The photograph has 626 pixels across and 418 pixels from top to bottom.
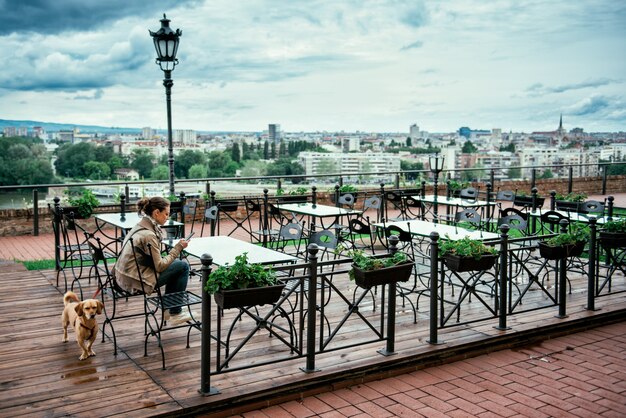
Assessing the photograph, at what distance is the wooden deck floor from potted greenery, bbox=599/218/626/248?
2.01 feet

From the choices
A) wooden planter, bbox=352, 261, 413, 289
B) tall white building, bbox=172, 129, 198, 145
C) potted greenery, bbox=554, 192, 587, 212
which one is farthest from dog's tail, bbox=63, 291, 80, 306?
tall white building, bbox=172, 129, 198, 145

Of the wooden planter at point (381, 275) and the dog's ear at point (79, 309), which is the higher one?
the wooden planter at point (381, 275)

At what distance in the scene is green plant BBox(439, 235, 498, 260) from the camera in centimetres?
512

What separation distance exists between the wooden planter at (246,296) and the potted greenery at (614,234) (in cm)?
370

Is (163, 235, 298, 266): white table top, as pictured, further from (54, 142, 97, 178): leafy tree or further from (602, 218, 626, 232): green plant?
(54, 142, 97, 178): leafy tree

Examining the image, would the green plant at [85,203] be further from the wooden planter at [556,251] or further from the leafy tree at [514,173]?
the leafy tree at [514,173]

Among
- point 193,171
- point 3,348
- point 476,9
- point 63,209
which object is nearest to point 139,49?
point 193,171

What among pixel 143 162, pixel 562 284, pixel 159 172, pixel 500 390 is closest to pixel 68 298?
pixel 500 390

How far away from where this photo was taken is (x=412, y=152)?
50.4ft

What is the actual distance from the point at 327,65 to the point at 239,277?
854 inches

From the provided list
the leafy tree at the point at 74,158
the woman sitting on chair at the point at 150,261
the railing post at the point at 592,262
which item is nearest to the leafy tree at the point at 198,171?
the leafy tree at the point at 74,158

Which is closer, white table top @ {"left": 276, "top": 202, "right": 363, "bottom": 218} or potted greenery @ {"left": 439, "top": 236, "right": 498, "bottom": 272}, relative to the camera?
potted greenery @ {"left": 439, "top": 236, "right": 498, "bottom": 272}

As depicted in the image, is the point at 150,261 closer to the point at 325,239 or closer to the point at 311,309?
the point at 311,309

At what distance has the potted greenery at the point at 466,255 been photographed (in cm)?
510
